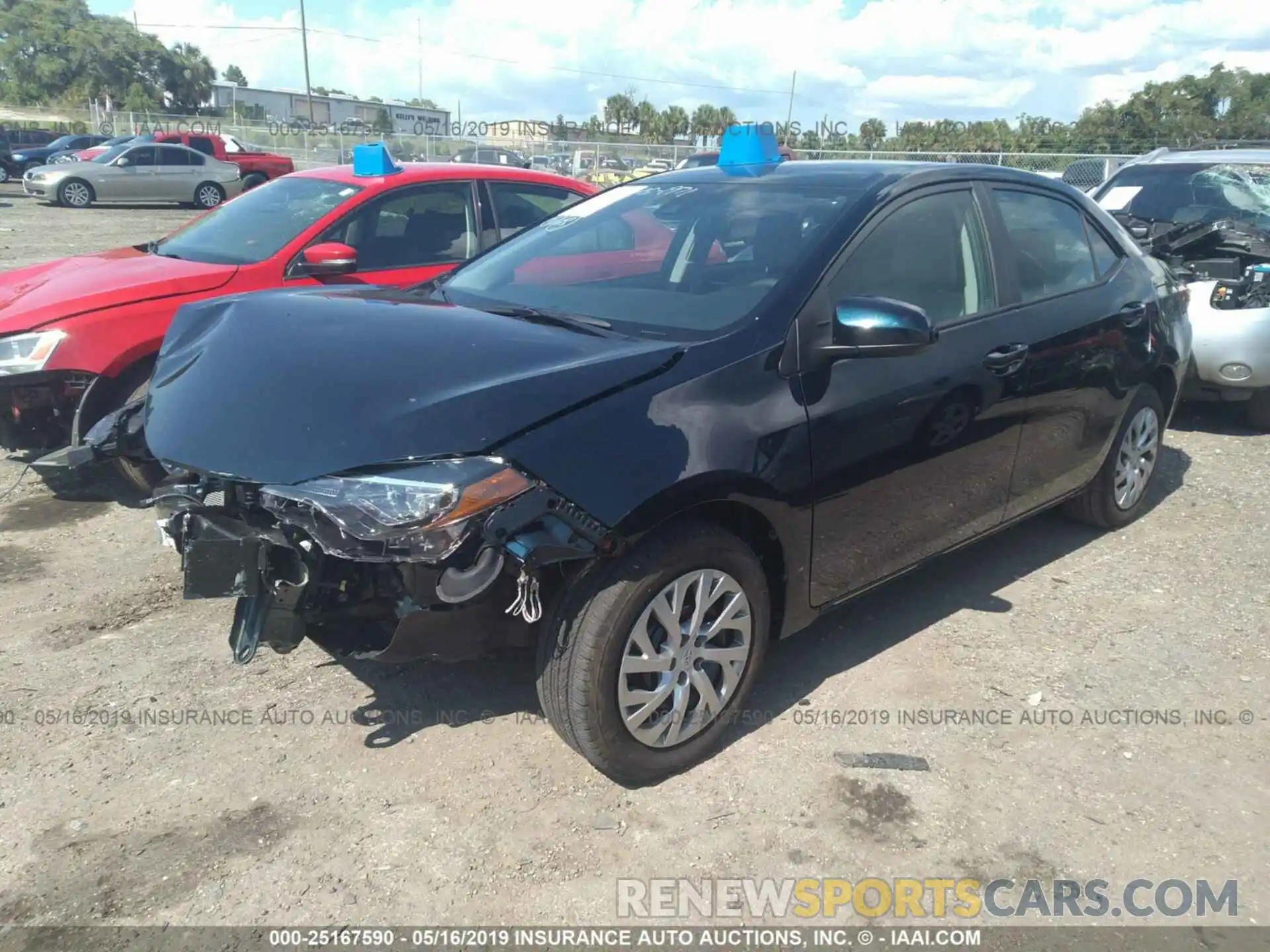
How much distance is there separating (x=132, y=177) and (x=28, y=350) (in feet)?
70.4

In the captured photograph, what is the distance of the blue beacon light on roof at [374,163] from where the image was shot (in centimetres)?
602

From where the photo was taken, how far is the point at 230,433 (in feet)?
9.08

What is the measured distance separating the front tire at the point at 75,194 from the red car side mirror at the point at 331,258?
21075 millimetres

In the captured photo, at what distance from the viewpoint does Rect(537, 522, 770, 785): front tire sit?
2678 millimetres

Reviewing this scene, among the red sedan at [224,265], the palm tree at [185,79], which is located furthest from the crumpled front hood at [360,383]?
the palm tree at [185,79]

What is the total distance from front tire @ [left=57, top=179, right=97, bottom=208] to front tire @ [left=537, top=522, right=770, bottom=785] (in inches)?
961

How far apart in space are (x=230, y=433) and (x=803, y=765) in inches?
75.8

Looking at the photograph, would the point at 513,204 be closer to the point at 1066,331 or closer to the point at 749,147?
the point at 749,147

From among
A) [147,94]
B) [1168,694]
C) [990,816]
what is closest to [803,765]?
[990,816]

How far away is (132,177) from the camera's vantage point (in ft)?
76.2

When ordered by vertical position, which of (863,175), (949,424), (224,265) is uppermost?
(863,175)

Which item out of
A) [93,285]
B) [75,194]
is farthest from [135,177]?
[93,285]

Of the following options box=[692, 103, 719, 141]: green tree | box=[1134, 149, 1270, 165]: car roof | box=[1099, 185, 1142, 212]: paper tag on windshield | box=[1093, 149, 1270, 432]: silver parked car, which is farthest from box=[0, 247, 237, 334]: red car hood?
box=[692, 103, 719, 141]: green tree

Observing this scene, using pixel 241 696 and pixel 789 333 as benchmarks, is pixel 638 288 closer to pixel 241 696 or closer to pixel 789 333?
pixel 789 333
